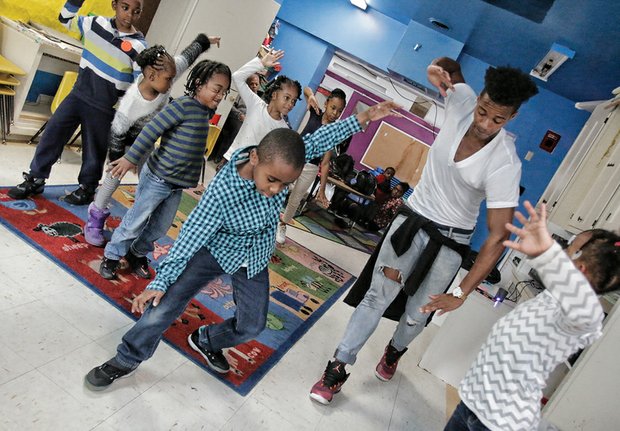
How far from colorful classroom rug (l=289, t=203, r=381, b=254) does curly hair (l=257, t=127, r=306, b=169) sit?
12.6 ft

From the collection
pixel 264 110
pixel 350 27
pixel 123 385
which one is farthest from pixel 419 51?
pixel 123 385

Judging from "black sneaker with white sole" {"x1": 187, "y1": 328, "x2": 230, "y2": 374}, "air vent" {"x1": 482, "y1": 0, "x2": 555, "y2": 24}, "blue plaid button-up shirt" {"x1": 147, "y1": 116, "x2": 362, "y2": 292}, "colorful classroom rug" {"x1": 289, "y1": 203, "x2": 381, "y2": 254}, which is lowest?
"black sneaker with white sole" {"x1": 187, "y1": 328, "x2": 230, "y2": 374}

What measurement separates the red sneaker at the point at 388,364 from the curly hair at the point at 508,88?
1.57 meters

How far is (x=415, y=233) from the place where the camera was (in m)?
2.27

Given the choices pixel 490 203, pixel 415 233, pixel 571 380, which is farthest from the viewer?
pixel 571 380

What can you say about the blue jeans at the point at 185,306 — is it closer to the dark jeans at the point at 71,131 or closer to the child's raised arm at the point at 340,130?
the child's raised arm at the point at 340,130

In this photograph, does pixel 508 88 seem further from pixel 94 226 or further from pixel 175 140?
pixel 94 226

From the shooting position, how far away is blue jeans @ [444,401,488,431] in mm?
1644

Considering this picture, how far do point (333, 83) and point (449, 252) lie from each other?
10.2 m

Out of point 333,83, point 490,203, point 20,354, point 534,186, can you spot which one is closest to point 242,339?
point 20,354

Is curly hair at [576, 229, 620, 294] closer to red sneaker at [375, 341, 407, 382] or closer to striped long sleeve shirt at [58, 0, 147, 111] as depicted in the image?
red sneaker at [375, 341, 407, 382]

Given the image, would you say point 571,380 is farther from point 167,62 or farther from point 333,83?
Answer: point 333,83

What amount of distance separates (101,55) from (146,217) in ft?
4.19

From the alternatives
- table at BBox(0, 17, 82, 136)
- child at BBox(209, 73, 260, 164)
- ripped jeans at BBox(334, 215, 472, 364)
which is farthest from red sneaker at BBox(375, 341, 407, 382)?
child at BBox(209, 73, 260, 164)
